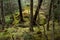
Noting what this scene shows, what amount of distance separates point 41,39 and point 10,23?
5.62 metres

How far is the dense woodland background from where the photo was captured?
891 centimetres

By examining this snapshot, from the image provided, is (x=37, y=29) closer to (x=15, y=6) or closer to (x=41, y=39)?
(x=41, y=39)

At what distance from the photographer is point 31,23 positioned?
9.67 meters

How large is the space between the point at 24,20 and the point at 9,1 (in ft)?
12.8

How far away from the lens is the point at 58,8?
1062 cm

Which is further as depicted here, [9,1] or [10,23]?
[9,1]

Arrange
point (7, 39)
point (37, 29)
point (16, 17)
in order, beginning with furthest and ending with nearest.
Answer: point (16, 17) → point (37, 29) → point (7, 39)

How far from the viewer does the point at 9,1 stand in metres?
16.3

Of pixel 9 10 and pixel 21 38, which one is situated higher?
pixel 9 10

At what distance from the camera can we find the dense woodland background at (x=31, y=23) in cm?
891

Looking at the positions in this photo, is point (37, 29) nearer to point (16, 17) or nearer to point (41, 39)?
point (41, 39)

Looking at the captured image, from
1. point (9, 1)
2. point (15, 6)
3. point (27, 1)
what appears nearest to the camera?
point (9, 1)

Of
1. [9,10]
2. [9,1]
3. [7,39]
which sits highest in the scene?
[9,1]

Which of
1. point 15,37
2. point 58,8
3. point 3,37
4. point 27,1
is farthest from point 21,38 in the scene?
point 27,1
